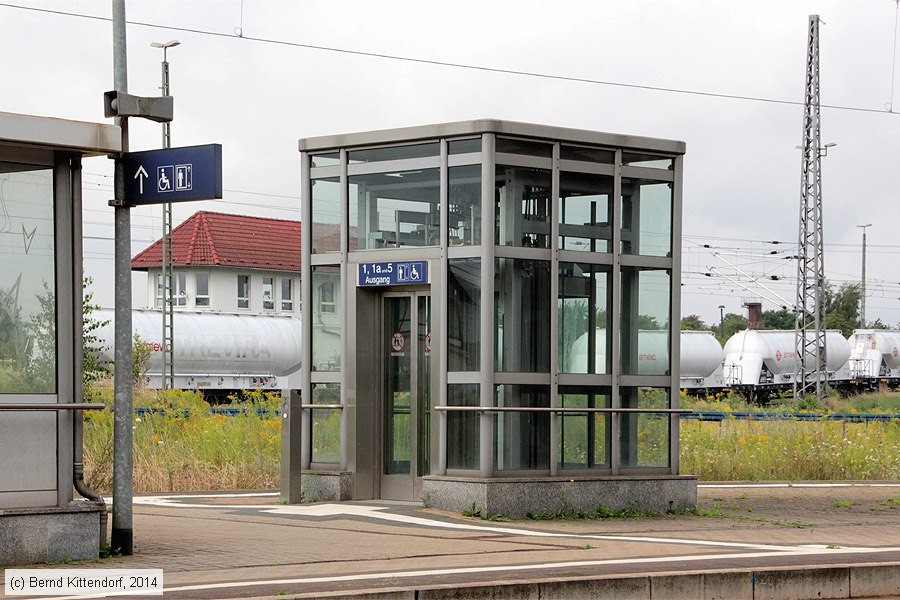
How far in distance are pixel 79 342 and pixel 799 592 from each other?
18.7ft

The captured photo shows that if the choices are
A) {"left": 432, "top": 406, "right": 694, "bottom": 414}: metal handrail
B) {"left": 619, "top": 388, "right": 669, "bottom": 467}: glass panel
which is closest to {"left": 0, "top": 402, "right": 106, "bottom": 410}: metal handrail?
{"left": 432, "top": 406, "right": 694, "bottom": 414}: metal handrail

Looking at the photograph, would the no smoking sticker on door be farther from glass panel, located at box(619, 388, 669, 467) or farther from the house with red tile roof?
the house with red tile roof

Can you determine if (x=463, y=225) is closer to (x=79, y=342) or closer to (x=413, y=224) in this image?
(x=413, y=224)

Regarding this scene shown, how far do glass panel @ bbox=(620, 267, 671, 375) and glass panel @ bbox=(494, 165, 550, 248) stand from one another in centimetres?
116

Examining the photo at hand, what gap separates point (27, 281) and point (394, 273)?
528 centimetres

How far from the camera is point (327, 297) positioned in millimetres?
15367

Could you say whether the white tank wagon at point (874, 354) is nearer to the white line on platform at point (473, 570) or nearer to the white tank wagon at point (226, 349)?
the white tank wagon at point (226, 349)

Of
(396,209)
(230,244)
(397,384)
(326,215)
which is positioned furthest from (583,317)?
(230,244)

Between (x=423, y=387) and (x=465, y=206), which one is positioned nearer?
(x=465, y=206)

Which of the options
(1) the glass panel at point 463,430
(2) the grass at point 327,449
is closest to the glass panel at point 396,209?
(1) the glass panel at point 463,430

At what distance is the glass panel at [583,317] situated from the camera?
1439 cm

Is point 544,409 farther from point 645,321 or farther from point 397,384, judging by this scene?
point 397,384

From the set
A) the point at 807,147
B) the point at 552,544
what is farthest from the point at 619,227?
the point at 807,147

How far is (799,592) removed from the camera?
9.87 metres
